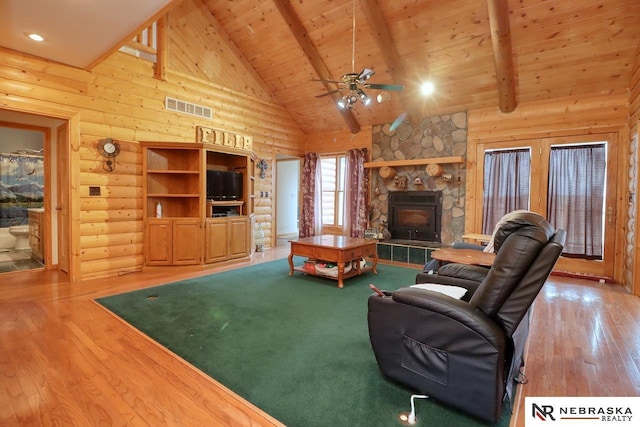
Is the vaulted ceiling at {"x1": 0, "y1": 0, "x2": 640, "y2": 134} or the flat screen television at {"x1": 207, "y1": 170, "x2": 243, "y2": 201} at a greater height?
the vaulted ceiling at {"x1": 0, "y1": 0, "x2": 640, "y2": 134}

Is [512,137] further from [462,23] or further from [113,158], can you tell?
[113,158]

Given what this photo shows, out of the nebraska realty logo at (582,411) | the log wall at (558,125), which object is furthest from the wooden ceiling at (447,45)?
the nebraska realty logo at (582,411)

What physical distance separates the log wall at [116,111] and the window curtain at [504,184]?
5.01 metres

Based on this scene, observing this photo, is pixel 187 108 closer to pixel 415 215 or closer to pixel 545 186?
pixel 415 215

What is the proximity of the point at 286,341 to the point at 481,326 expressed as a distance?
1607mm

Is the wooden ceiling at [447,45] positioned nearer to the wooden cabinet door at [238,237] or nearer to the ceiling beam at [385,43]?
the ceiling beam at [385,43]

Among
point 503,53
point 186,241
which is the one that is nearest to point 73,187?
point 186,241

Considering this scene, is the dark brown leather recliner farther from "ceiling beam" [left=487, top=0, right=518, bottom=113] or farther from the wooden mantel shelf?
the wooden mantel shelf

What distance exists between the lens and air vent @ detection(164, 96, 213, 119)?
5.54 meters

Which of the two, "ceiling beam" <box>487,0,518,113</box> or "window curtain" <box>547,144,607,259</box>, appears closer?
"ceiling beam" <box>487,0,518,113</box>

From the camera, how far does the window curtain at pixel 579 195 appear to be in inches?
198

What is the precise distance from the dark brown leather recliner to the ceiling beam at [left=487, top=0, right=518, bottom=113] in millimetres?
3612

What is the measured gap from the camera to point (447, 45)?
5.07m

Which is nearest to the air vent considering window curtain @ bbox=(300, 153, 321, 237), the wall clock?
the wall clock
